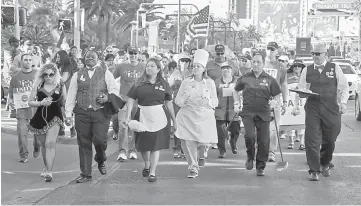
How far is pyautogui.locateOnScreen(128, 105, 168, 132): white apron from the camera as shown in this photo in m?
11.2

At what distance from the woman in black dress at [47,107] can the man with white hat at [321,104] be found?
10.9ft

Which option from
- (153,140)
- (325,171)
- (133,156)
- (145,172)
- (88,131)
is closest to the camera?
(88,131)

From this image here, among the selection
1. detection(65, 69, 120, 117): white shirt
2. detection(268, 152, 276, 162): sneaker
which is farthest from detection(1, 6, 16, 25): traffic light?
detection(268, 152, 276, 162): sneaker

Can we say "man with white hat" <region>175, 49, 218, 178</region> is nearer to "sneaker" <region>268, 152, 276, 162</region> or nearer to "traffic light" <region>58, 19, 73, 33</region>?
"sneaker" <region>268, 152, 276, 162</region>

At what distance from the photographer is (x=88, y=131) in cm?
1102

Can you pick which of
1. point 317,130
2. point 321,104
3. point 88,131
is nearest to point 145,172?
point 88,131

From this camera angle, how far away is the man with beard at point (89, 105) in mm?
10922

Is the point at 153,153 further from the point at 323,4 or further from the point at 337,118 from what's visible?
the point at 323,4

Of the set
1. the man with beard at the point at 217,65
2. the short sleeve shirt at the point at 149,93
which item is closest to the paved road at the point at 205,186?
the short sleeve shirt at the point at 149,93

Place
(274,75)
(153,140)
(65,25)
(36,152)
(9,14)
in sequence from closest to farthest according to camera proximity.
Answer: (153,140) → (36,152) → (274,75) → (9,14) → (65,25)

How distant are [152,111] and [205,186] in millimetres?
1265

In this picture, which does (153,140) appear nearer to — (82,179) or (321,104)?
(82,179)

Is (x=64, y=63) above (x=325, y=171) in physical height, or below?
above

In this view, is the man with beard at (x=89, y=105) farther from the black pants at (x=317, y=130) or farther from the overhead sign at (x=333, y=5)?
the overhead sign at (x=333, y=5)
